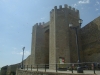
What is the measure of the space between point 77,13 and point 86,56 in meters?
6.07

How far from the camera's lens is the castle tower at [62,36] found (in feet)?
53.7

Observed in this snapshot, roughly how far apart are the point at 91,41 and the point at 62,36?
11.8 feet

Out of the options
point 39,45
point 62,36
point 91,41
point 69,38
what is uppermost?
point 62,36

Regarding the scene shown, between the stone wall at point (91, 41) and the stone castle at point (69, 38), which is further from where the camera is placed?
the stone castle at point (69, 38)

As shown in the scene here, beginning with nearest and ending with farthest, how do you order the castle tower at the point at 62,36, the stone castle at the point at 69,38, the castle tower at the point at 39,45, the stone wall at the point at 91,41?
the stone wall at the point at 91,41 → the stone castle at the point at 69,38 → the castle tower at the point at 62,36 → the castle tower at the point at 39,45

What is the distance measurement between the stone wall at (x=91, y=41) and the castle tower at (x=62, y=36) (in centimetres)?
151

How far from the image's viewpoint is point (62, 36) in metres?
16.9

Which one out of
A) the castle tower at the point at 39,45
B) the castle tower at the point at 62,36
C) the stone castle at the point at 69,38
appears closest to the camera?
the stone castle at the point at 69,38

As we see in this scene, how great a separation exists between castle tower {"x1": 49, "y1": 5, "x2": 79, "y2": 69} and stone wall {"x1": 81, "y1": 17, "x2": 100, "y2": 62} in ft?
4.95

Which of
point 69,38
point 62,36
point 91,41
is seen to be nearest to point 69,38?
point 69,38

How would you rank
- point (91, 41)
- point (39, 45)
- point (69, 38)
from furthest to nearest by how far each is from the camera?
1. point (39, 45)
2. point (69, 38)
3. point (91, 41)

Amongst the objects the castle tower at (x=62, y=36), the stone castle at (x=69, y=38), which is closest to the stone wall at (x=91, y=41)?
the stone castle at (x=69, y=38)

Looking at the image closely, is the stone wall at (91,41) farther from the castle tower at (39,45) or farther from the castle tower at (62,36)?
the castle tower at (39,45)

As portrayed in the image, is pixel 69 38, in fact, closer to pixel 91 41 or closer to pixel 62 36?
pixel 62 36
